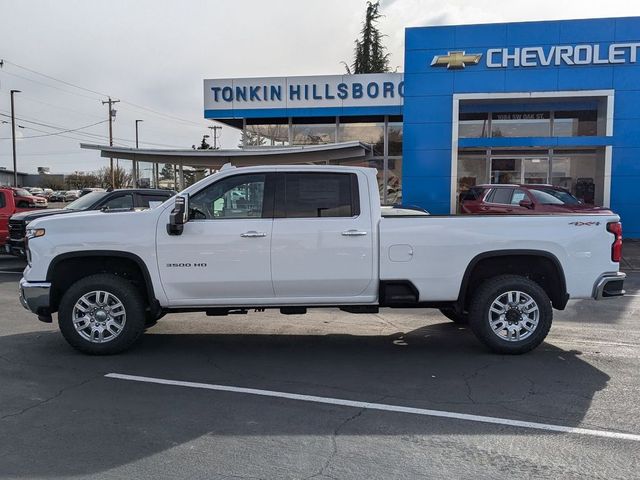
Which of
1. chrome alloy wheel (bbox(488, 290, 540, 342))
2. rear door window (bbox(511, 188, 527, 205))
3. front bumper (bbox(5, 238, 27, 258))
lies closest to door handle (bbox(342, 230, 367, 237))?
chrome alloy wheel (bbox(488, 290, 540, 342))

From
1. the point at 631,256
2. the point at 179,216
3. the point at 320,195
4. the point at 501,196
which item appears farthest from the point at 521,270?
the point at 631,256

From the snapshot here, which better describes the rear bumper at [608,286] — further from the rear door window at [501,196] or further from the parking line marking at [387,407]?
the rear door window at [501,196]

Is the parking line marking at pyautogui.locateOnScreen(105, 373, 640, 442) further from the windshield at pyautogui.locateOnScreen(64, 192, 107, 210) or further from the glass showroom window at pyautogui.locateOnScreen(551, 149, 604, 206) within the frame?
the glass showroom window at pyautogui.locateOnScreen(551, 149, 604, 206)

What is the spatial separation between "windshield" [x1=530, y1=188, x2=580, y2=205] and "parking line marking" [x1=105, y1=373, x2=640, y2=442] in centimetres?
1030

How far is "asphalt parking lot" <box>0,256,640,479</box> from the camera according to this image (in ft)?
12.4

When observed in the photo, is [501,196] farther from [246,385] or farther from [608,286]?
[246,385]

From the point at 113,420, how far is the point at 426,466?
7.89ft

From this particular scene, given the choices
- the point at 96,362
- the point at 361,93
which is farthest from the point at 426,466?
the point at 361,93

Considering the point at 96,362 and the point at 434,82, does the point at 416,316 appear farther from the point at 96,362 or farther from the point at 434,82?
the point at 434,82

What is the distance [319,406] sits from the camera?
15.7ft

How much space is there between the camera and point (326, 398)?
4965 millimetres

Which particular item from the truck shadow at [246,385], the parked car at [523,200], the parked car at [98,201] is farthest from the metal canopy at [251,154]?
the truck shadow at [246,385]

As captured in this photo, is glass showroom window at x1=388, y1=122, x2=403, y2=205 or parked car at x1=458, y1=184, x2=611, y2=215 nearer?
parked car at x1=458, y1=184, x2=611, y2=215

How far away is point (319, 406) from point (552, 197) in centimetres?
1116
